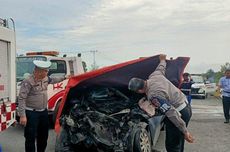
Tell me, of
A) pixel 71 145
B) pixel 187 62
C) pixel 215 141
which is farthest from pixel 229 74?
pixel 71 145

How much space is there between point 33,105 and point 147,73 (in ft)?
6.61

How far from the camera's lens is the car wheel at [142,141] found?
18.9 feet

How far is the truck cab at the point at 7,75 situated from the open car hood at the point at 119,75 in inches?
32.1

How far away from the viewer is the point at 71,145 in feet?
19.4

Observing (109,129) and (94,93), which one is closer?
(109,129)

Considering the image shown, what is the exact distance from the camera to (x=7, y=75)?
5.50 metres

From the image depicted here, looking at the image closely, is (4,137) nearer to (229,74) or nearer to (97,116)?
(97,116)

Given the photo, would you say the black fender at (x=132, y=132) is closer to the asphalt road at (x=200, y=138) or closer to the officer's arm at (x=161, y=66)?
the officer's arm at (x=161, y=66)

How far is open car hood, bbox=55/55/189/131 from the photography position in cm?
596

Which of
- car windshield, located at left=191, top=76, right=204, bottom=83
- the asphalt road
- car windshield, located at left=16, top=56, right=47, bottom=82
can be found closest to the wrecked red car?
the asphalt road

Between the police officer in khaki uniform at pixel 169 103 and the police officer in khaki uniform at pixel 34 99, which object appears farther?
the police officer in khaki uniform at pixel 34 99

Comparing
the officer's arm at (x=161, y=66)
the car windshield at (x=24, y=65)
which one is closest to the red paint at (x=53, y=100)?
the car windshield at (x=24, y=65)

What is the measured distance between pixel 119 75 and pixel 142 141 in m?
1.15

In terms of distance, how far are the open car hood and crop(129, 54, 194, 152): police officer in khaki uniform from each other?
2.27ft
